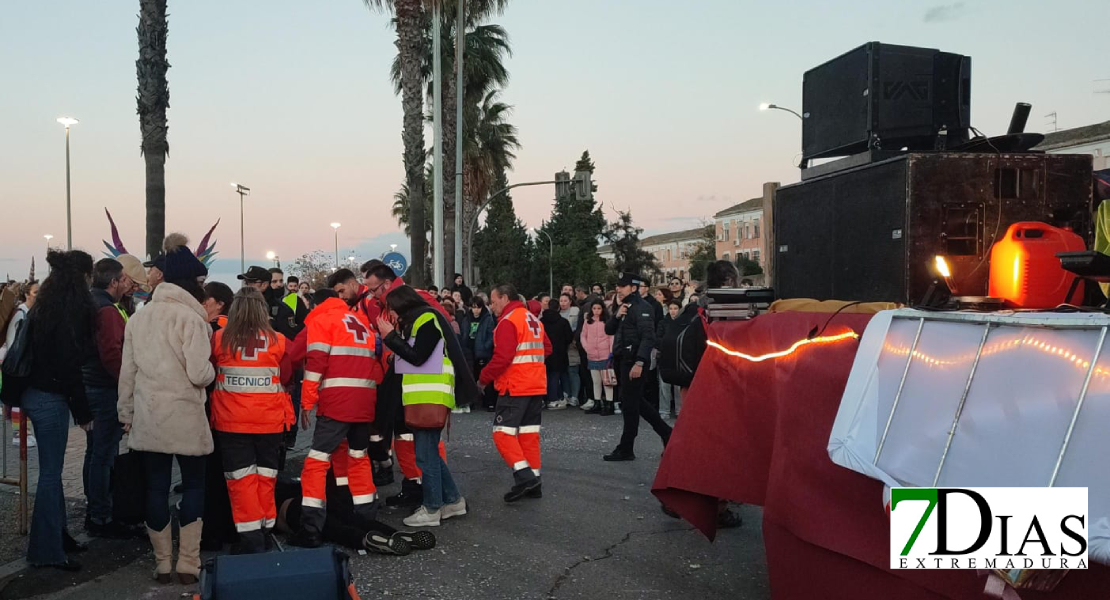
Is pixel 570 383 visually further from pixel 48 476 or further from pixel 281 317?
pixel 48 476

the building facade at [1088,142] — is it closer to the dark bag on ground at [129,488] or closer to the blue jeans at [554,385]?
the blue jeans at [554,385]

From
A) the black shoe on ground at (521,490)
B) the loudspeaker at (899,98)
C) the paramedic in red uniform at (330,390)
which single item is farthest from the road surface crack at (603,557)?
the loudspeaker at (899,98)

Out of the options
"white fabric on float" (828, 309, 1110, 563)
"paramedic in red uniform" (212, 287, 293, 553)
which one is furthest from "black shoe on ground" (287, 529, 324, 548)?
"white fabric on float" (828, 309, 1110, 563)

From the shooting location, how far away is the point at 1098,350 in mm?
2713

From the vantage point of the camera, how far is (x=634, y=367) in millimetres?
8703

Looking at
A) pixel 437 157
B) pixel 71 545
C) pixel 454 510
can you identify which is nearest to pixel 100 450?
pixel 71 545

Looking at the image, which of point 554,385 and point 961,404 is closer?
point 961,404

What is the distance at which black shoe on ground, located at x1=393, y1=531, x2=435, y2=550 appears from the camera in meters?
6.03

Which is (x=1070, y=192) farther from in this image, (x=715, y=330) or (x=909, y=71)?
(x=715, y=330)

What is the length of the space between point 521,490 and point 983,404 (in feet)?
16.2

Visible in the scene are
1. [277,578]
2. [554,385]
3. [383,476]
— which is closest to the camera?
[277,578]

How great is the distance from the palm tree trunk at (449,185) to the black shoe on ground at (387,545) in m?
17.4

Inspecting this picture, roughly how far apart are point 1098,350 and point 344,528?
15.8 ft

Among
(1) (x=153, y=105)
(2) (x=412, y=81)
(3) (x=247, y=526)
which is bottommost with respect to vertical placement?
(3) (x=247, y=526)
